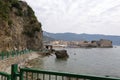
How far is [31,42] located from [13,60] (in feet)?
167

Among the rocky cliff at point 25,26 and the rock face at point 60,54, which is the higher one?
the rocky cliff at point 25,26

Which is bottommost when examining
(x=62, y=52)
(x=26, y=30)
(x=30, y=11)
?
(x=62, y=52)

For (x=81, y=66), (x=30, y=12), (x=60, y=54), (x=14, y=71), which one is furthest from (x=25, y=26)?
(x=14, y=71)

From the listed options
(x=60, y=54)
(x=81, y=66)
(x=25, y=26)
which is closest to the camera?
(x=81, y=66)

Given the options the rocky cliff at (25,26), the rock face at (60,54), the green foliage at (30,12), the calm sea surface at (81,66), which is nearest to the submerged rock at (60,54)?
the rock face at (60,54)

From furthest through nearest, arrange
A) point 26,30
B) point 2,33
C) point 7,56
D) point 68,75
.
→ point 26,30, point 2,33, point 7,56, point 68,75

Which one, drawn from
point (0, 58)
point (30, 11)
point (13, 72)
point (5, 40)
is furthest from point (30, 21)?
point (13, 72)

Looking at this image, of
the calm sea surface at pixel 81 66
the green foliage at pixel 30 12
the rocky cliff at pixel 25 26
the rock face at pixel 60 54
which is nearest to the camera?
the calm sea surface at pixel 81 66

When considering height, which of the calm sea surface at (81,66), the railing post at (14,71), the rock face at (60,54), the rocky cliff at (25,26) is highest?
the rocky cliff at (25,26)

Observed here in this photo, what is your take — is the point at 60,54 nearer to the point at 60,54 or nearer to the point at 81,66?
the point at 60,54

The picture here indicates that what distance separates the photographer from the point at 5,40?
4572 centimetres

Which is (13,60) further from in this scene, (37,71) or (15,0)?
(15,0)

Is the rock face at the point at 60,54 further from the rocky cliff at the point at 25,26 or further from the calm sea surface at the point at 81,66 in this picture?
the rocky cliff at the point at 25,26

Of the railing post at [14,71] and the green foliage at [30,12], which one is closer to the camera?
the railing post at [14,71]
